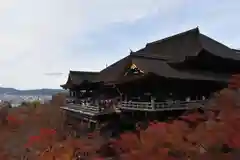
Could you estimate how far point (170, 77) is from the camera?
15750 mm

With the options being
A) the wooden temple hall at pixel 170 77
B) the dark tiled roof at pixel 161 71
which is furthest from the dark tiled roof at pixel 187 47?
the dark tiled roof at pixel 161 71

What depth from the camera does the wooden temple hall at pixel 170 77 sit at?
640 inches

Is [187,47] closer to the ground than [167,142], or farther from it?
farther from it

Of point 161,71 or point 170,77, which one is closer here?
point 170,77

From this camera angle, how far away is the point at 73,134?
21.5 m

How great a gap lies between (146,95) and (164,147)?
549 centimetres

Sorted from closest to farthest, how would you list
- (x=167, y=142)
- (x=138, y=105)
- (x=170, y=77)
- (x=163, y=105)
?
(x=167, y=142)
(x=163, y=105)
(x=170, y=77)
(x=138, y=105)

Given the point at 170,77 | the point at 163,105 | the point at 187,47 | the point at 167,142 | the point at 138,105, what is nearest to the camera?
the point at 167,142

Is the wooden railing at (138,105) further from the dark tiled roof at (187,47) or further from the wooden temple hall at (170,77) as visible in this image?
the dark tiled roof at (187,47)

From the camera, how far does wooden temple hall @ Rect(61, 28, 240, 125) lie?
16.2 metres

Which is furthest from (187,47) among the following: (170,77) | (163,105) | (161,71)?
(163,105)

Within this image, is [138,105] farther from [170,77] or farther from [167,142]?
[167,142]

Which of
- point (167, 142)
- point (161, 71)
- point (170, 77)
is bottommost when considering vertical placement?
point (167, 142)

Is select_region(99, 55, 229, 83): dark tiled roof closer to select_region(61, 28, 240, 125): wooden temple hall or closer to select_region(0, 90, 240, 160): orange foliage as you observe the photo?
select_region(61, 28, 240, 125): wooden temple hall
